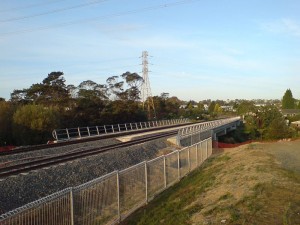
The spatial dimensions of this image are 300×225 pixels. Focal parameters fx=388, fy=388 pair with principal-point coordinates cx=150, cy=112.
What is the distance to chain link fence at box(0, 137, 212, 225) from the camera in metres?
7.00

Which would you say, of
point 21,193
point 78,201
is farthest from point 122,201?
point 21,193

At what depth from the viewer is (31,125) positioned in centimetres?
4047

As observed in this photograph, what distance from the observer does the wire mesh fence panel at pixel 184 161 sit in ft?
56.8

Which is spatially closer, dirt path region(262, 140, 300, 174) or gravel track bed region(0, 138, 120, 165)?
dirt path region(262, 140, 300, 174)

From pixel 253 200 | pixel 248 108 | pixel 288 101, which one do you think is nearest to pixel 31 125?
pixel 253 200

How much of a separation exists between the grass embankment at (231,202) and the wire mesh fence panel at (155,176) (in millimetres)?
294

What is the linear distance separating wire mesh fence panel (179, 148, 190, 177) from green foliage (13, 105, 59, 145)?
2597 centimetres

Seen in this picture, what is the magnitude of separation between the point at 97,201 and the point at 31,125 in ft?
109

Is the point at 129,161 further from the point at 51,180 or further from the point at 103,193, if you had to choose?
the point at 103,193

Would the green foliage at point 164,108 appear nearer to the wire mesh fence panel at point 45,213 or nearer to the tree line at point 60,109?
the tree line at point 60,109

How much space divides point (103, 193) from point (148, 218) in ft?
5.95

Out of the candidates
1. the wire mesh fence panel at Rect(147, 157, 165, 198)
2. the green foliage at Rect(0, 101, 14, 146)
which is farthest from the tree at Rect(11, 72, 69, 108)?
the wire mesh fence panel at Rect(147, 157, 165, 198)

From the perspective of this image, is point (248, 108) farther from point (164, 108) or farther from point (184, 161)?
point (184, 161)

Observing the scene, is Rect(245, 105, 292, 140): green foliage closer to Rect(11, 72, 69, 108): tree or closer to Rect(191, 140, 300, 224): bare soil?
Rect(11, 72, 69, 108): tree
